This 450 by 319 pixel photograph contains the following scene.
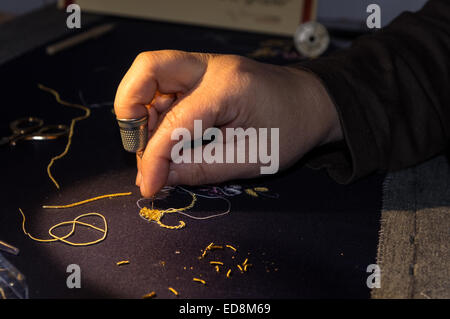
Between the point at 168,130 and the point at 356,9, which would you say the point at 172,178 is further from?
the point at 356,9

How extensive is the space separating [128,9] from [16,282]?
120cm

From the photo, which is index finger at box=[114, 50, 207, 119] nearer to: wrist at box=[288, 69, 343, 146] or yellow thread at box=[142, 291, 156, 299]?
wrist at box=[288, 69, 343, 146]

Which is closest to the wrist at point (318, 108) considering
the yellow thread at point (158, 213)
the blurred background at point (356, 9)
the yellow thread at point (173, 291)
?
the yellow thread at point (158, 213)

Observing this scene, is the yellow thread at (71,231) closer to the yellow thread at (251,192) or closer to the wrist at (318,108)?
the yellow thread at (251,192)

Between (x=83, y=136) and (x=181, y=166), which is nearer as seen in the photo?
(x=181, y=166)

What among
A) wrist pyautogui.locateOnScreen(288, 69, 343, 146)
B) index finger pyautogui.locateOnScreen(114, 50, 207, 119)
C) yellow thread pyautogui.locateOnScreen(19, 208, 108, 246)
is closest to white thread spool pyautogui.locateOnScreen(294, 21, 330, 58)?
wrist pyautogui.locateOnScreen(288, 69, 343, 146)

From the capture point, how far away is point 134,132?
748 millimetres

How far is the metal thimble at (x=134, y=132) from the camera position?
29.3 inches

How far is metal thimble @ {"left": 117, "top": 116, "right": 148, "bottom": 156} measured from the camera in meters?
0.74

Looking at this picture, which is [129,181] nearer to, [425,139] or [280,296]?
[280,296]
